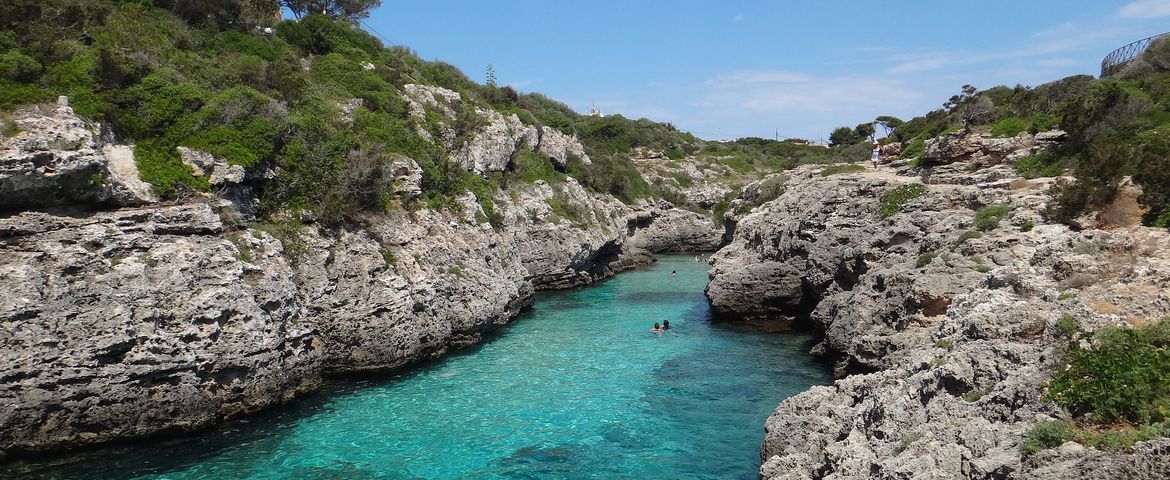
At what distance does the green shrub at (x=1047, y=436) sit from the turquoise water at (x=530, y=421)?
639 centimetres

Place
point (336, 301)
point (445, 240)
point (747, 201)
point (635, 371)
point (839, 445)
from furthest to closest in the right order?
point (747, 201), point (445, 240), point (635, 371), point (336, 301), point (839, 445)

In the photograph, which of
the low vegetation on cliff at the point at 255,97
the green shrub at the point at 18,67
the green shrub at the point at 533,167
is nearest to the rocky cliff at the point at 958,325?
the low vegetation on cliff at the point at 255,97

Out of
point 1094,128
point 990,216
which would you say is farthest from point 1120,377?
point 1094,128

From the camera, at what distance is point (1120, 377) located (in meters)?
7.10

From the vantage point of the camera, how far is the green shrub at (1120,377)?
6703 mm

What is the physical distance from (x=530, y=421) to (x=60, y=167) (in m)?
12.3

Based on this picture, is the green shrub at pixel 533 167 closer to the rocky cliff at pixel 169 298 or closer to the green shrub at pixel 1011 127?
the rocky cliff at pixel 169 298

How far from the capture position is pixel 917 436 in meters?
8.36

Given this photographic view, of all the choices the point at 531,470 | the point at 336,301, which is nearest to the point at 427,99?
the point at 336,301

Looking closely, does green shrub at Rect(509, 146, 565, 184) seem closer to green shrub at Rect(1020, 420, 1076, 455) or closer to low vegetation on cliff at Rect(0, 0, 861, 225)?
low vegetation on cliff at Rect(0, 0, 861, 225)

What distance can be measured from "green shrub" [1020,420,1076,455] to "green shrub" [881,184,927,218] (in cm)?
1720

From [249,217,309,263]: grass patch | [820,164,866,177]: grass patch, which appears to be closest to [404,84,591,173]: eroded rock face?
[249,217,309,263]: grass patch

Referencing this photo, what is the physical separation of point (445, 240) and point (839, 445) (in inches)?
718

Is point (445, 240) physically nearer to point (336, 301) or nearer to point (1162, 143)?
point (336, 301)
